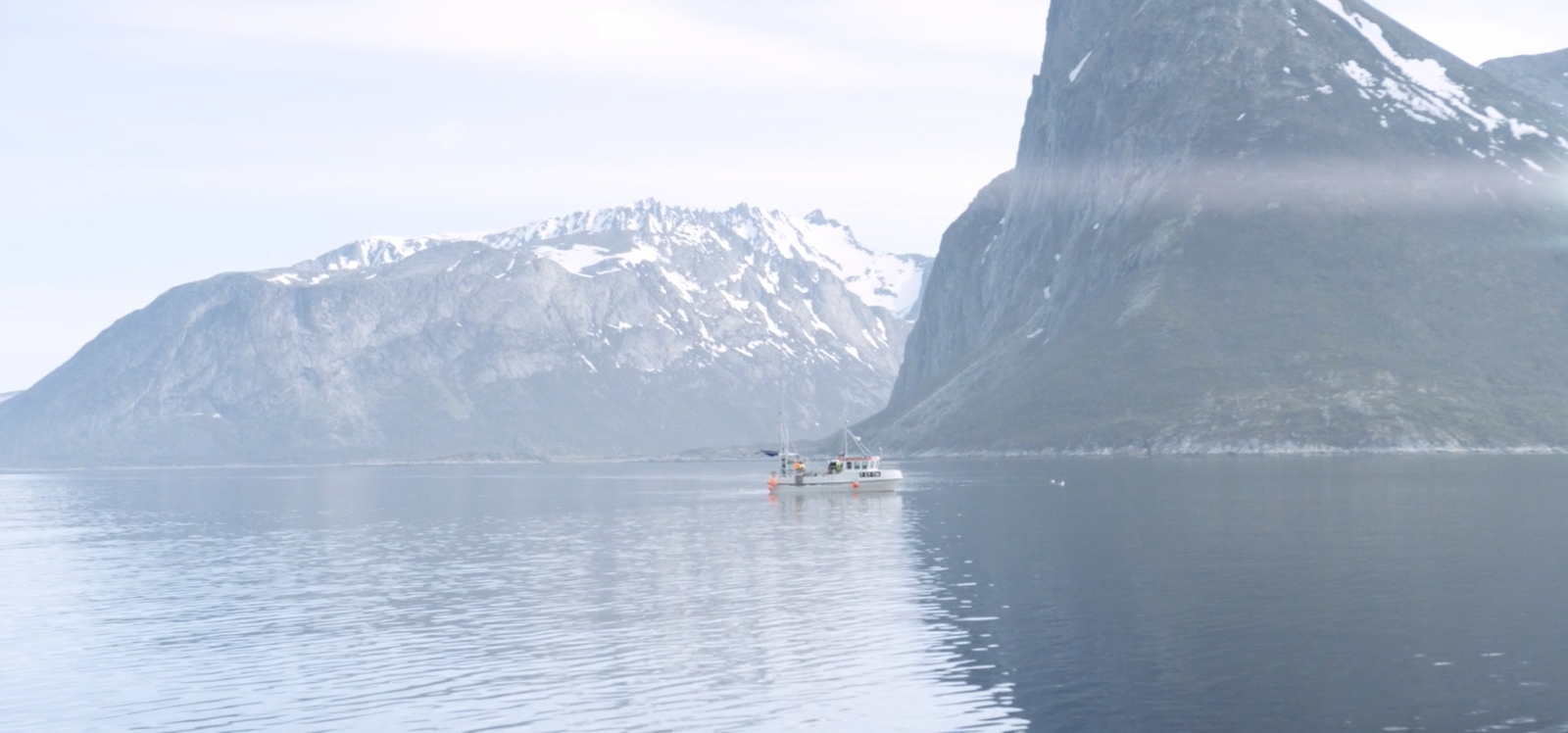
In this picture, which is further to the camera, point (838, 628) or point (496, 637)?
point (496, 637)

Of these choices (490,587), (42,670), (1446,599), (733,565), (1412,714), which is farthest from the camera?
(733,565)

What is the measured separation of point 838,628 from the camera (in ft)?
245

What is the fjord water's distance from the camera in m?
55.4

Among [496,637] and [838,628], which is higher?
[496,637]

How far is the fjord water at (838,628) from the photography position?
182ft

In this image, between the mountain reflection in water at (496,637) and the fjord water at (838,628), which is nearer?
the fjord water at (838,628)

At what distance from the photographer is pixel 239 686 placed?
2498 inches

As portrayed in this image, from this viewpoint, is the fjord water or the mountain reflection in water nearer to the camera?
the fjord water

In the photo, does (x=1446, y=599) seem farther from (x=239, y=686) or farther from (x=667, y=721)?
(x=239, y=686)

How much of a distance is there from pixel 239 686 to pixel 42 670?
12.7 m

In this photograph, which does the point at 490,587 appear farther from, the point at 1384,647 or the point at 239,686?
the point at 1384,647

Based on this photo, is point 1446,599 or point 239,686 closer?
point 239,686

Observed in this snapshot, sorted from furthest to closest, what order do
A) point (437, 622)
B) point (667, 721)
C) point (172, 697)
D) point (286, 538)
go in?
point (286, 538)
point (437, 622)
point (172, 697)
point (667, 721)

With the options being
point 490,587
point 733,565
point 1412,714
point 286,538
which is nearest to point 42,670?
point 490,587
